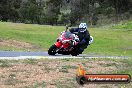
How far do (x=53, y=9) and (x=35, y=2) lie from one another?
421 centimetres

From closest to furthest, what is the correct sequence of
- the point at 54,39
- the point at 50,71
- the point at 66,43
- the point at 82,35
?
the point at 50,71 → the point at 66,43 → the point at 82,35 → the point at 54,39

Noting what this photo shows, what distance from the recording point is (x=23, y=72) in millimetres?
11719

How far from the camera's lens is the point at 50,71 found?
40.3 feet

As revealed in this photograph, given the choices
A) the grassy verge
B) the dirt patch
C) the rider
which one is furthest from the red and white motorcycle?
the dirt patch

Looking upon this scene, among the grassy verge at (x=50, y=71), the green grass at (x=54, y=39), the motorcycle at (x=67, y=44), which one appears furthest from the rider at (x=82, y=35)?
the green grass at (x=54, y=39)

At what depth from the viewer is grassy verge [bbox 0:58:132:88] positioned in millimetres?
10836

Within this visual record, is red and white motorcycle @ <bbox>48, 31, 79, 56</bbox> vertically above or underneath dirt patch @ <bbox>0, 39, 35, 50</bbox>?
above

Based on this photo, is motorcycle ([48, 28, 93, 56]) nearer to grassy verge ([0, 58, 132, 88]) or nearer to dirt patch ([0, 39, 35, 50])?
grassy verge ([0, 58, 132, 88])

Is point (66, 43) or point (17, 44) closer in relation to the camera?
point (66, 43)

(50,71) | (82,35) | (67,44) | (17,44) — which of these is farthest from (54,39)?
(50,71)

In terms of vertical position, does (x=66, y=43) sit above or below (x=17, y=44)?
above

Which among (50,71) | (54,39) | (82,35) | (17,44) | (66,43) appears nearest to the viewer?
(50,71)

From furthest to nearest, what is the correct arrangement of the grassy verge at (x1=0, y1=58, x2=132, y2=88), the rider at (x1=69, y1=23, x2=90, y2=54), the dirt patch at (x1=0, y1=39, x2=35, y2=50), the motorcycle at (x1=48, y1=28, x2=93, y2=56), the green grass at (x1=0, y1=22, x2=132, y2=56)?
1. the green grass at (x1=0, y1=22, x2=132, y2=56)
2. the dirt patch at (x1=0, y1=39, x2=35, y2=50)
3. the rider at (x1=69, y1=23, x2=90, y2=54)
4. the motorcycle at (x1=48, y1=28, x2=93, y2=56)
5. the grassy verge at (x1=0, y1=58, x2=132, y2=88)

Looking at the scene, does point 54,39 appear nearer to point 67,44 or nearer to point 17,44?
point 17,44
